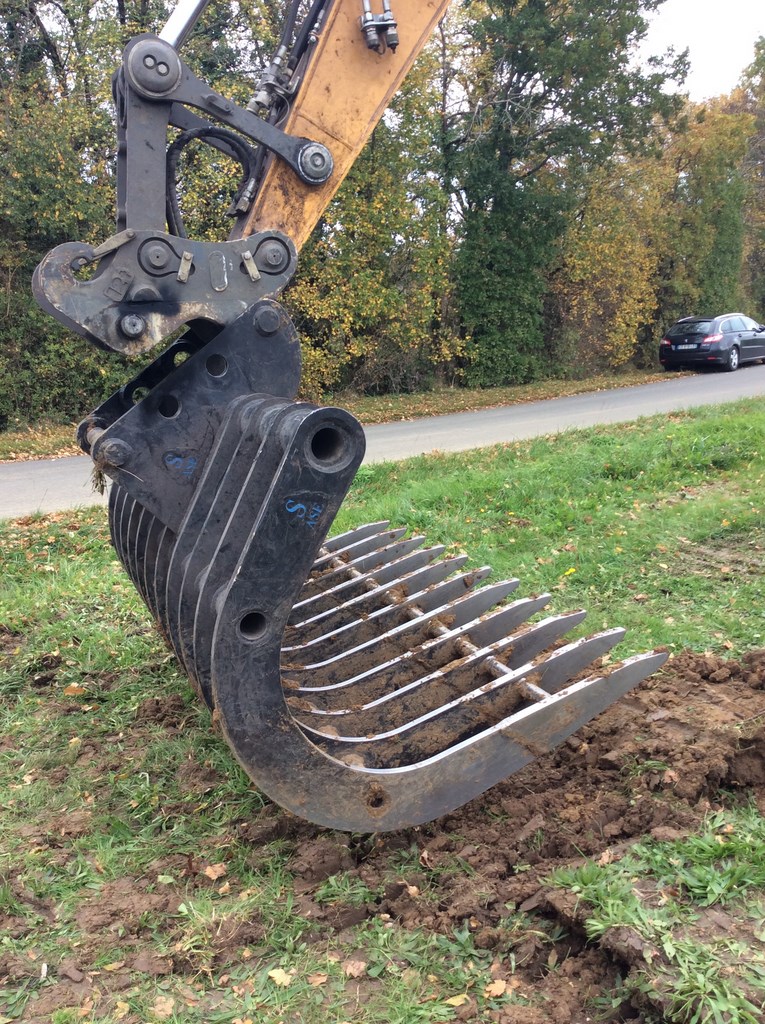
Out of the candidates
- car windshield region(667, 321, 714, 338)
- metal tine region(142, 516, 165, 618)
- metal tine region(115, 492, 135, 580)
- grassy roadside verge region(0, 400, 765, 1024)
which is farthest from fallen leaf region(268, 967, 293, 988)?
car windshield region(667, 321, 714, 338)

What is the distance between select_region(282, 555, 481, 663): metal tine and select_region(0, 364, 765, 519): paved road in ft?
17.4

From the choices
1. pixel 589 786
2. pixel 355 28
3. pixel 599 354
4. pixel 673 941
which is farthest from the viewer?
pixel 599 354

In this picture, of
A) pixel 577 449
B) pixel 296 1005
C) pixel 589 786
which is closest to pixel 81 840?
pixel 296 1005

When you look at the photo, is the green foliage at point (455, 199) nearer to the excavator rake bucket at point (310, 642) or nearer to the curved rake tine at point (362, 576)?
the curved rake tine at point (362, 576)

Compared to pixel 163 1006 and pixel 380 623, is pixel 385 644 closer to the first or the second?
pixel 380 623

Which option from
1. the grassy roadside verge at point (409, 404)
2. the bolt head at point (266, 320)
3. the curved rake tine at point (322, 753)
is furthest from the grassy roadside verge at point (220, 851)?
the grassy roadside verge at point (409, 404)

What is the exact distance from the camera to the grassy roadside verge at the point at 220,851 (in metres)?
2.22

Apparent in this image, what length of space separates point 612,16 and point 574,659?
19.5 m

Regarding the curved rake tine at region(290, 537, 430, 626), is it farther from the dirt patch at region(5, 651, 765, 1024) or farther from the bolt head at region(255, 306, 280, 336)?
the bolt head at region(255, 306, 280, 336)

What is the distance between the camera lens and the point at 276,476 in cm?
218

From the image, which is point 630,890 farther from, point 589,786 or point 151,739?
point 151,739

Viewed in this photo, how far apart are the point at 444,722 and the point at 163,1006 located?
1.12 m

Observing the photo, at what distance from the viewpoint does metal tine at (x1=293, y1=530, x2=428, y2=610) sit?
385 centimetres

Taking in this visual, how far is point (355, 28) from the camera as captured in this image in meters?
3.33
